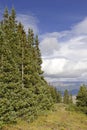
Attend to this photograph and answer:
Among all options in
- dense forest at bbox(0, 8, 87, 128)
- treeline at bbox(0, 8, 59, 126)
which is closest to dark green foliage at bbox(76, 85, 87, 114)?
dense forest at bbox(0, 8, 87, 128)

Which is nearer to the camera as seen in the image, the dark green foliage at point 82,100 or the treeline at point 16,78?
the treeline at point 16,78

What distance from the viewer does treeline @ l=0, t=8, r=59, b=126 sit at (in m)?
26.5

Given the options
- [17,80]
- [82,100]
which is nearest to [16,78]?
[17,80]

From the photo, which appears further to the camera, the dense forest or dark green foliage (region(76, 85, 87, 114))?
dark green foliage (region(76, 85, 87, 114))

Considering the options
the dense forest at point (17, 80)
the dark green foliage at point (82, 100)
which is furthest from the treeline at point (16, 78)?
the dark green foliage at point (82, 100)

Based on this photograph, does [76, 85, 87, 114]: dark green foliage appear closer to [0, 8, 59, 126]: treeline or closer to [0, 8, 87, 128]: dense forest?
[0, 8, 87, 128]: dense forest

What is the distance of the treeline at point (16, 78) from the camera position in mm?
26453

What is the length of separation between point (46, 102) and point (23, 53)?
1229 cm

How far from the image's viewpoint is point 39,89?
42469mm

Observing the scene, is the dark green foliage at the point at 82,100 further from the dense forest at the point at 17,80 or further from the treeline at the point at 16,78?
the treeline at the point at 16,78

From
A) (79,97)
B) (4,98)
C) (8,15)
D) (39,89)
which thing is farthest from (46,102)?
(4,98)

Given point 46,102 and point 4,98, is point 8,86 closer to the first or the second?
point 4,98

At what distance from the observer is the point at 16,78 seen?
28562mm

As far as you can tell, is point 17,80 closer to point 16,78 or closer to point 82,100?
point 16,78
